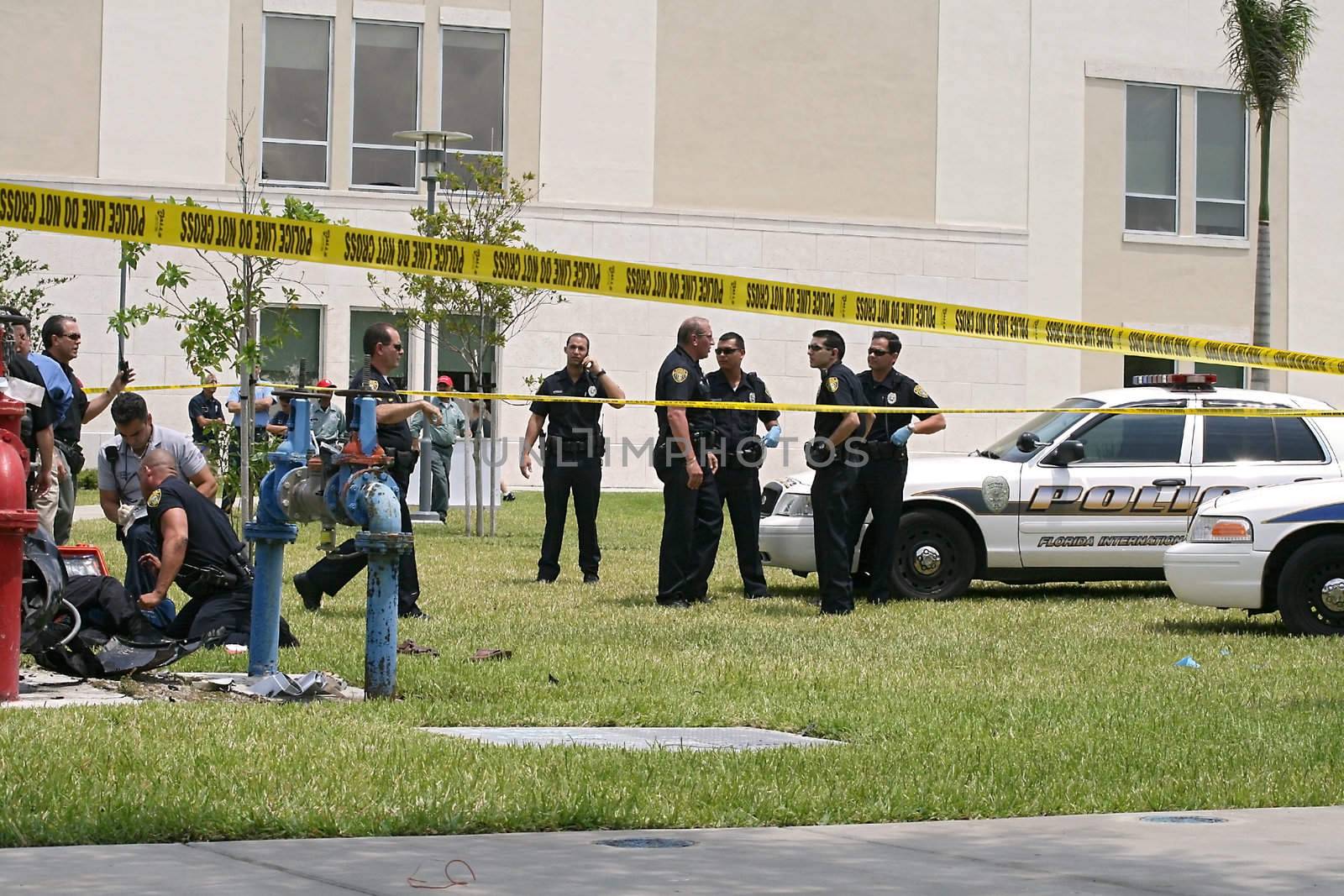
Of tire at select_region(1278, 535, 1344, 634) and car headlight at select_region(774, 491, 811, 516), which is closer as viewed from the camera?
tire at select_region(1278, 535, 1344, 634)

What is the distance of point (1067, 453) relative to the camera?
1484cm

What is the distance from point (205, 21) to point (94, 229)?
23.7 meters

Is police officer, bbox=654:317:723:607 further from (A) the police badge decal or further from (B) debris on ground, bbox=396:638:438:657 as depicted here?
(B) debris on ground, bbox=396:638:438:657

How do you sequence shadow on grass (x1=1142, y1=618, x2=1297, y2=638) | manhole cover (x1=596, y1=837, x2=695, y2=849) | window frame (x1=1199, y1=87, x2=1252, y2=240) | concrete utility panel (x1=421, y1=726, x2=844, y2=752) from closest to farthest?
manhole cover (x1=596, y1=837, x2=695, y2=849) → concrete utility panel (x1=421, y1=726, x2=844, y2=752) → shadow on grass (x1=1142, y1=618, x2=1297, y2=638) → window frame (x1=1199, y1=87, x2=1252, y2=240)

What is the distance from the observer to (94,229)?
8.66 m

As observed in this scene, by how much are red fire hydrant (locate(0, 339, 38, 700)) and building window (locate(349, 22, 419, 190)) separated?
24.5 metres

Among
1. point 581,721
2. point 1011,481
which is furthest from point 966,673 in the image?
point 1011,481

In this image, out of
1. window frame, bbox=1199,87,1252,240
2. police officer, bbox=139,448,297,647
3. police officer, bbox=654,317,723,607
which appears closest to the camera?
police officer, bbox=139,448,297,647

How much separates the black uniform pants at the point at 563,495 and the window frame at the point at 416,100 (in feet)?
57.3

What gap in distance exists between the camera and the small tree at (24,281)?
27.5m

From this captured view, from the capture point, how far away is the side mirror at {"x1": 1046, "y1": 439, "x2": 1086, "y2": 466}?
14.8 meters

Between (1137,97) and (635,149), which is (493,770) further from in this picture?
(1137,97)

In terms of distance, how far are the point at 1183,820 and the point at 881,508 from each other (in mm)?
7870

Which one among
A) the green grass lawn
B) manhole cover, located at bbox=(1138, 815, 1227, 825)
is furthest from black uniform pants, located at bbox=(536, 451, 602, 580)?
manhole cover, located at bbox=(1138, 815, 1227, 825)
